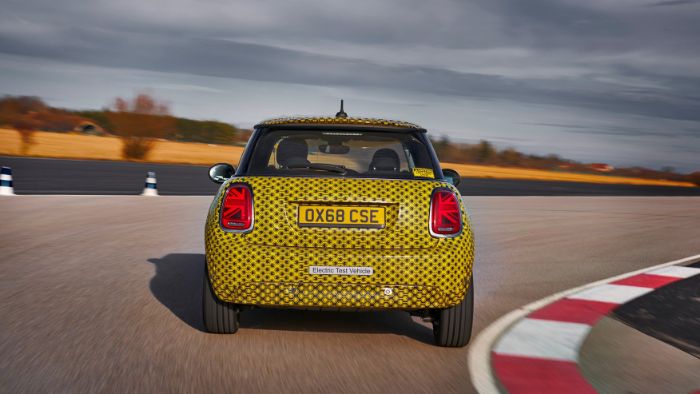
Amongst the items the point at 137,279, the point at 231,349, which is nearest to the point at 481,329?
the point at 231,349

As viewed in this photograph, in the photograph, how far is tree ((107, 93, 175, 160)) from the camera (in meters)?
48.7

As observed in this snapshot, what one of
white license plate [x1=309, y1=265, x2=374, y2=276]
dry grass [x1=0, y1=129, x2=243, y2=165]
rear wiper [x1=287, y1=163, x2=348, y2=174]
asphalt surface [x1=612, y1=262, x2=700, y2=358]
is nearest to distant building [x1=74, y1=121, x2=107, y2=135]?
dry grass [x1=0, y1=129, x2=243, y2=165]

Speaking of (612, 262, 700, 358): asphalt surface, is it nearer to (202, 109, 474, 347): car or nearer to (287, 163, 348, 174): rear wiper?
(202, 109, 474, 347): car

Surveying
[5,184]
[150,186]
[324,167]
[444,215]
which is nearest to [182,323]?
A: [324,167]

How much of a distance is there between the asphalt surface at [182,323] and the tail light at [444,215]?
0.76 metres

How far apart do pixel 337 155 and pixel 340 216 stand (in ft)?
2.90

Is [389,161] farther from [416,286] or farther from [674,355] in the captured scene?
[674,355]

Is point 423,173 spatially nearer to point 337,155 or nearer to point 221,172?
point 337,155

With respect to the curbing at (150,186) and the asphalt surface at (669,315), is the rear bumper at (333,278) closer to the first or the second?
the asphalt surface at (669,315)

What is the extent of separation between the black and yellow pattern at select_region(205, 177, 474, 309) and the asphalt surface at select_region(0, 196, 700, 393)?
0.37 metres

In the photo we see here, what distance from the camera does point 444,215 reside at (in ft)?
16.4

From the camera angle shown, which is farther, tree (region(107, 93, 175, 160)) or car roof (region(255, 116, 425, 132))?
tree (region(107, 93, 175, 160))

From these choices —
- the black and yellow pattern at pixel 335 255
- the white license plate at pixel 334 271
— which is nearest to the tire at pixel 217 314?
the black and yellow pattern at pixel 335 255

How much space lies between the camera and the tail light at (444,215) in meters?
4.96
